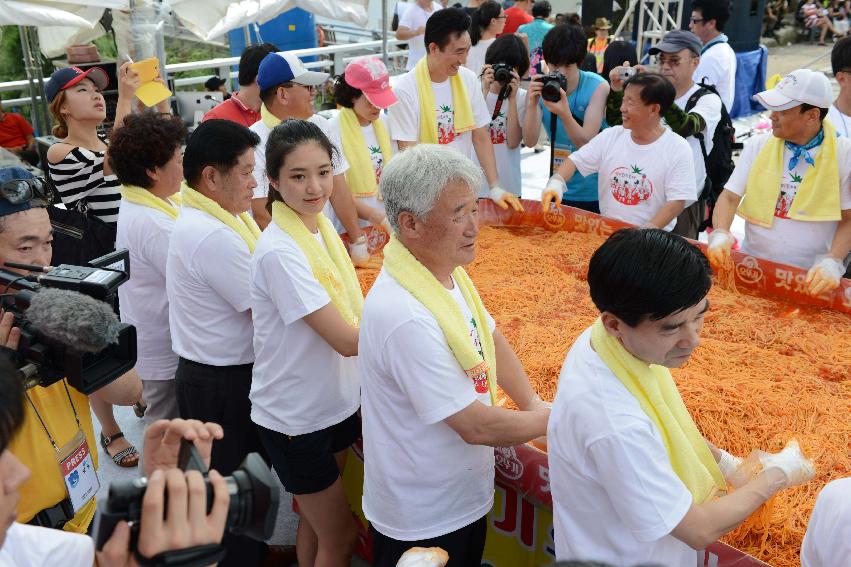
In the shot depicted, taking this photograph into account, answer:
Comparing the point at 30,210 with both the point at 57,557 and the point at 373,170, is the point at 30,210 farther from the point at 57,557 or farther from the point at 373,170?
the point at 373,170

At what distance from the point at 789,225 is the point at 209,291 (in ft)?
7.82

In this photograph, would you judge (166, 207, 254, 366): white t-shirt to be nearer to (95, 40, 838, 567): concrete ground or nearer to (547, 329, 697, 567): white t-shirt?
(95, 40, 838, 567): concrete ground

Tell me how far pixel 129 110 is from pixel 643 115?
255 cm

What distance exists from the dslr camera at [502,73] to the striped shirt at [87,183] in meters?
2.31

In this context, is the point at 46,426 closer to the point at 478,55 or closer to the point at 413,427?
the point at 413,427

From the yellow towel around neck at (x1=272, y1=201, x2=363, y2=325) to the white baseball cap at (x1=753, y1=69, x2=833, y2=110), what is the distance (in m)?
1.87

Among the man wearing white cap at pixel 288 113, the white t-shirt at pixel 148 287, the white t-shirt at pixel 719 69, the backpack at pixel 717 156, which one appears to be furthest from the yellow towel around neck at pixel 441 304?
the white t-shirt at pixel 719 69

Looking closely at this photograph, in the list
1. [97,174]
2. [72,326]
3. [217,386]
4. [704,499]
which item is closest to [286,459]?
[217,386]

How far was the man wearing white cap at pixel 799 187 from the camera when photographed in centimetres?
311

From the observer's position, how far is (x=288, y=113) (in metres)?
3.63

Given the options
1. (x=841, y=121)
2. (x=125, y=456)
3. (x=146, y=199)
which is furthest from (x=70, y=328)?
(x=841, y=121)

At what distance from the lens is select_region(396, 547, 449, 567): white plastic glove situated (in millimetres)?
1657

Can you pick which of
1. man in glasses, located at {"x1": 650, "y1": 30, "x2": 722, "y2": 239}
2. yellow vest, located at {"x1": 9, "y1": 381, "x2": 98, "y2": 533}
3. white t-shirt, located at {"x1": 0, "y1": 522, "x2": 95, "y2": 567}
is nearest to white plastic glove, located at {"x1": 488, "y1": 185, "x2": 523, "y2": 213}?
man in glasses, located at {"x1": 650, "y1": 30, "x2": 722, "y2": 239}

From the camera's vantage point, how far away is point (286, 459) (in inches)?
91.0
